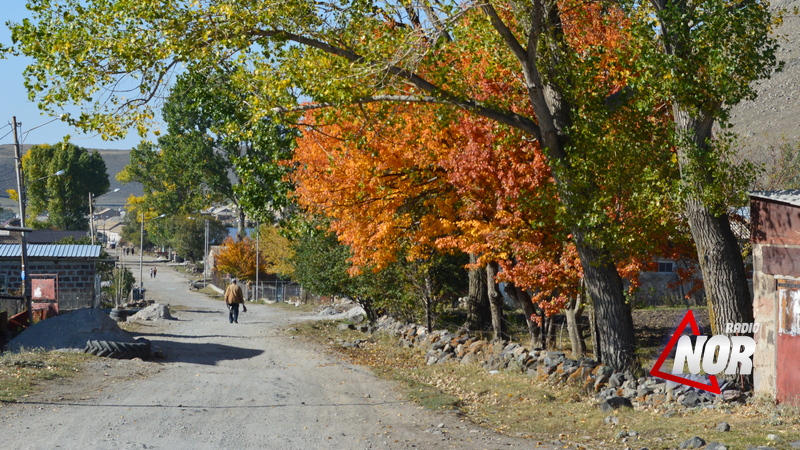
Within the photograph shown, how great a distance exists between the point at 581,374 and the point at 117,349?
407 inches

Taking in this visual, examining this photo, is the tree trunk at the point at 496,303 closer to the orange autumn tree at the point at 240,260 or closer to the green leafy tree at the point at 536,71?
the green leafy tree at the point at 536,71

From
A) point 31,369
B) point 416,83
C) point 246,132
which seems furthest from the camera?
point 31,369

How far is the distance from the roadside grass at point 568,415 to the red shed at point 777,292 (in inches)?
15.4

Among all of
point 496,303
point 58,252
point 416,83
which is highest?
point 416,83

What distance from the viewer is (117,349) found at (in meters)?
17.8

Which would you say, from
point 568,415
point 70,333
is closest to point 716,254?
point 568,415

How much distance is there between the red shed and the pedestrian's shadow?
12.0 m

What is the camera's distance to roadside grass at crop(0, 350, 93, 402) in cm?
1283

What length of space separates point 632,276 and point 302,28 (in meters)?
8.27

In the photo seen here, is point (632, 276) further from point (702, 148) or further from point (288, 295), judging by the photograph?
point (288, 295)

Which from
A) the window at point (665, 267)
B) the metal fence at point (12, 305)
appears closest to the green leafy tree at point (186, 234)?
the window at point (665, 267)

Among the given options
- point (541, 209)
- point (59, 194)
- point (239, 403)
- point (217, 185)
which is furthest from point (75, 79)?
point (59, 194)

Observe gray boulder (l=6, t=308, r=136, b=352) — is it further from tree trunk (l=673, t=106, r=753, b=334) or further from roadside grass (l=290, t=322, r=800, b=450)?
tree trunk (l=673, t=106, r=753, b=334)

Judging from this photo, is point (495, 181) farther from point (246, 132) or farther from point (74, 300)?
point (74, 300)
